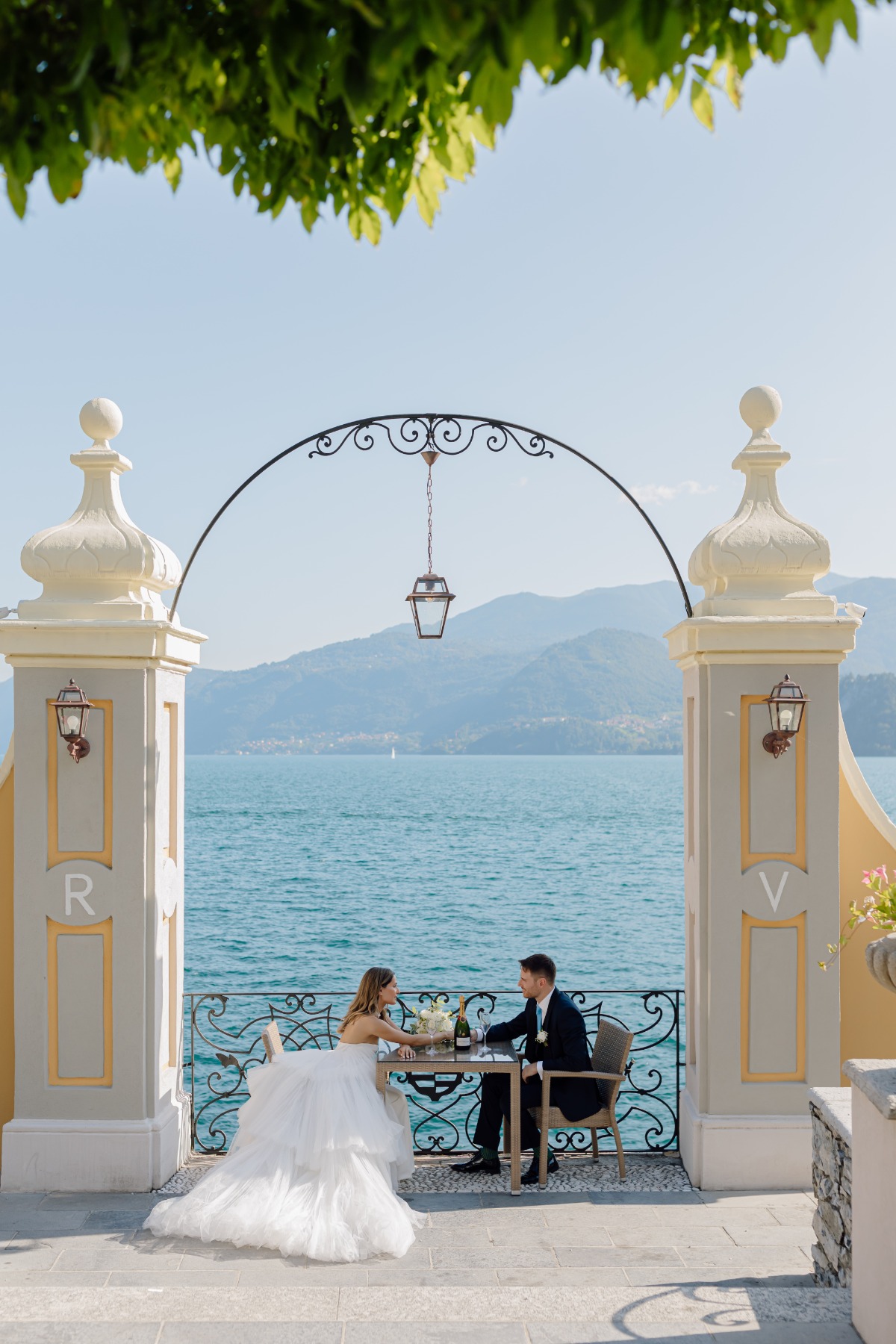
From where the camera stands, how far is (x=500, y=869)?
198 feet

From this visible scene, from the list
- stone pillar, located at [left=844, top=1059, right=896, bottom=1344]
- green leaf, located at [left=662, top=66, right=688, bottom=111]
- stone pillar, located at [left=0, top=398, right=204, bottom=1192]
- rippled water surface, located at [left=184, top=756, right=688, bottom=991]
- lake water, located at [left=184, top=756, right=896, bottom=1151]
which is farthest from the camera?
rippled water surface, located at [left=184, top=756, right=688, bottom=991]

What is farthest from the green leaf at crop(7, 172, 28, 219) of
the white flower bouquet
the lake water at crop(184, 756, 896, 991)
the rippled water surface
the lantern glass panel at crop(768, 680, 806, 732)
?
the lake water at crop(184, 756, 896, 991)

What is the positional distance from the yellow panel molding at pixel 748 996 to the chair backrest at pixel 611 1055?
2.28ft

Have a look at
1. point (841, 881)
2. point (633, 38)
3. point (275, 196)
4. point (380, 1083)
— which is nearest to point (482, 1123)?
point (380, 1083)

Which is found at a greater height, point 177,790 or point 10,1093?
point 177,790

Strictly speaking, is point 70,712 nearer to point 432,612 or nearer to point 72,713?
point 72,713

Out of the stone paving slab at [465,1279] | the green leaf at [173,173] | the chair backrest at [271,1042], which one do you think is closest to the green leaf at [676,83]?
the green leaf at [173,173]

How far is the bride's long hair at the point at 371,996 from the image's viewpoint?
23.5 ft

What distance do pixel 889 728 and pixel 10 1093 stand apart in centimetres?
13204

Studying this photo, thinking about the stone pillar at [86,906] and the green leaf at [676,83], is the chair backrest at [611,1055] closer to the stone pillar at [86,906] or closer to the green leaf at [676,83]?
the stone pillar at [86,906]

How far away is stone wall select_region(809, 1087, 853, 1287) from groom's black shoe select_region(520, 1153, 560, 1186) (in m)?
1.90

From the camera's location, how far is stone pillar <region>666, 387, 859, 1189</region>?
695cm

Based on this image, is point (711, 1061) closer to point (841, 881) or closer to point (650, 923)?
point (841, 881)

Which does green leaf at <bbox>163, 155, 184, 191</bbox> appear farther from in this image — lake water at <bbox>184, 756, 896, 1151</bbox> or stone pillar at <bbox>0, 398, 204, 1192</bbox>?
lake water at <bbox>184, 756, 896, 1151</bbox>
